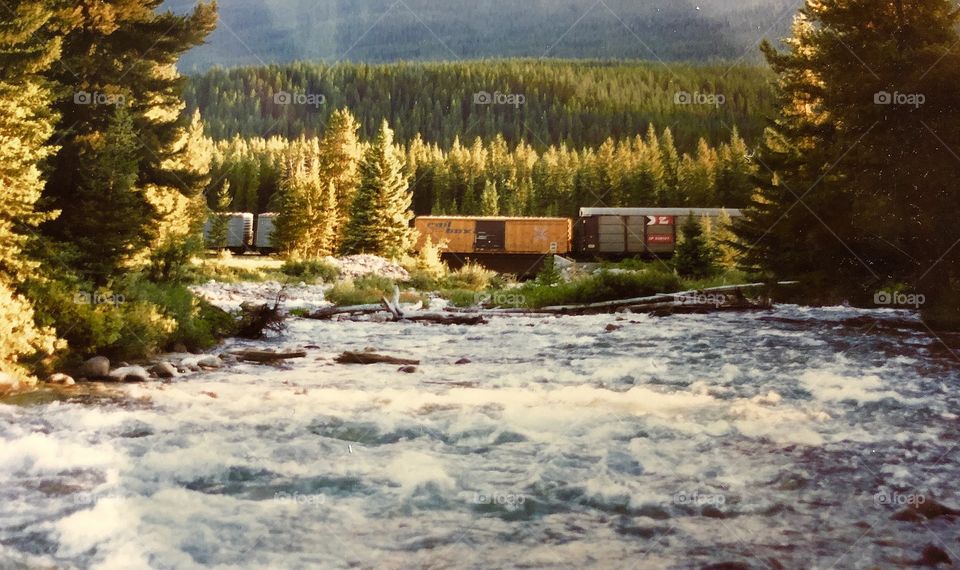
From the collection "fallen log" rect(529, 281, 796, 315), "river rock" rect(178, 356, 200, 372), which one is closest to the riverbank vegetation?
"river rock" rect(178, 356, 200, 372)

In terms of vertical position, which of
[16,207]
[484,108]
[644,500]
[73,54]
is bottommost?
[644,500]

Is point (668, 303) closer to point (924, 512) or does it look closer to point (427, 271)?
point (427, 271)

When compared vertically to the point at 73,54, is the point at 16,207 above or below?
below

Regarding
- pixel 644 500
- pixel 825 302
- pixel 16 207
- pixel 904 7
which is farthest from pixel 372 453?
pixel 825 302

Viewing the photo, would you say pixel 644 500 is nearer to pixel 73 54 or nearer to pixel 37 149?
pixel 37 149

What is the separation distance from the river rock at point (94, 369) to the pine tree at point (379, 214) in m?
33.0

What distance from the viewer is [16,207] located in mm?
10297

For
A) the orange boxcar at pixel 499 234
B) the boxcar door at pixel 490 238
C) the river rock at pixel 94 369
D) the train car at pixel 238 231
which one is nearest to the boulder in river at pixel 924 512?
the river rock at pixel 94 369

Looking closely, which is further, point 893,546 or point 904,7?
point 904,7

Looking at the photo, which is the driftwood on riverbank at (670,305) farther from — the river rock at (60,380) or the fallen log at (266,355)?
the river rock at (60,380)

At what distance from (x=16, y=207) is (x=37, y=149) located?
3.31 feet

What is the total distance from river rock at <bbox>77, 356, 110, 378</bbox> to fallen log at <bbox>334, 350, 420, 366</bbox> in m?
3.80

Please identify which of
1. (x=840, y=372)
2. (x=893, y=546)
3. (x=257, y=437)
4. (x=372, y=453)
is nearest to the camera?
(x=893, y=546)

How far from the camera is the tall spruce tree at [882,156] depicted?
15609mm
